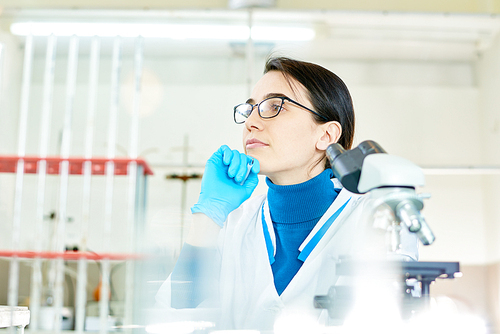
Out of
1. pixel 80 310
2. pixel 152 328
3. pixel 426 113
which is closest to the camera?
pixel 152 328

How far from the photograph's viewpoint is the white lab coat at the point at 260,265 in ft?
2.71

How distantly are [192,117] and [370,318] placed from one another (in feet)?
8.19

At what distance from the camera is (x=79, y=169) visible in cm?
248

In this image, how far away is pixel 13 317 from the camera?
88cm

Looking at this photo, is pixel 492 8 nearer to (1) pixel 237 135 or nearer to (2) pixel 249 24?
(2) pixel 249 24

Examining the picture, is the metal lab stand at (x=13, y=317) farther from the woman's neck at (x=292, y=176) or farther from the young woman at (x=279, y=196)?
the woman's neck at (x=292, y=176)

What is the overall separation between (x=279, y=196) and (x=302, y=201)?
0.20ft

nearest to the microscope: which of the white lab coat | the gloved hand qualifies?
the white lab coat

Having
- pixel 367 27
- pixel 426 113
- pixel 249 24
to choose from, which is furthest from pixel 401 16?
pixel 249 24

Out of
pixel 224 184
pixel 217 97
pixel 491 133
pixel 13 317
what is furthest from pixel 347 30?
pixel 13 317

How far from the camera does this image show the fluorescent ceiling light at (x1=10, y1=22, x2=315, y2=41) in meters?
2.82

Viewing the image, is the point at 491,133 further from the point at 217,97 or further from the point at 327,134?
the point at 327,134

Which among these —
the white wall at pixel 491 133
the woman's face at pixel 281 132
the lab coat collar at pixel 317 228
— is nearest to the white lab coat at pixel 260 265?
the lab coat collar at pixel 317 228

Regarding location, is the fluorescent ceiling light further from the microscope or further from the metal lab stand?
the microscope
